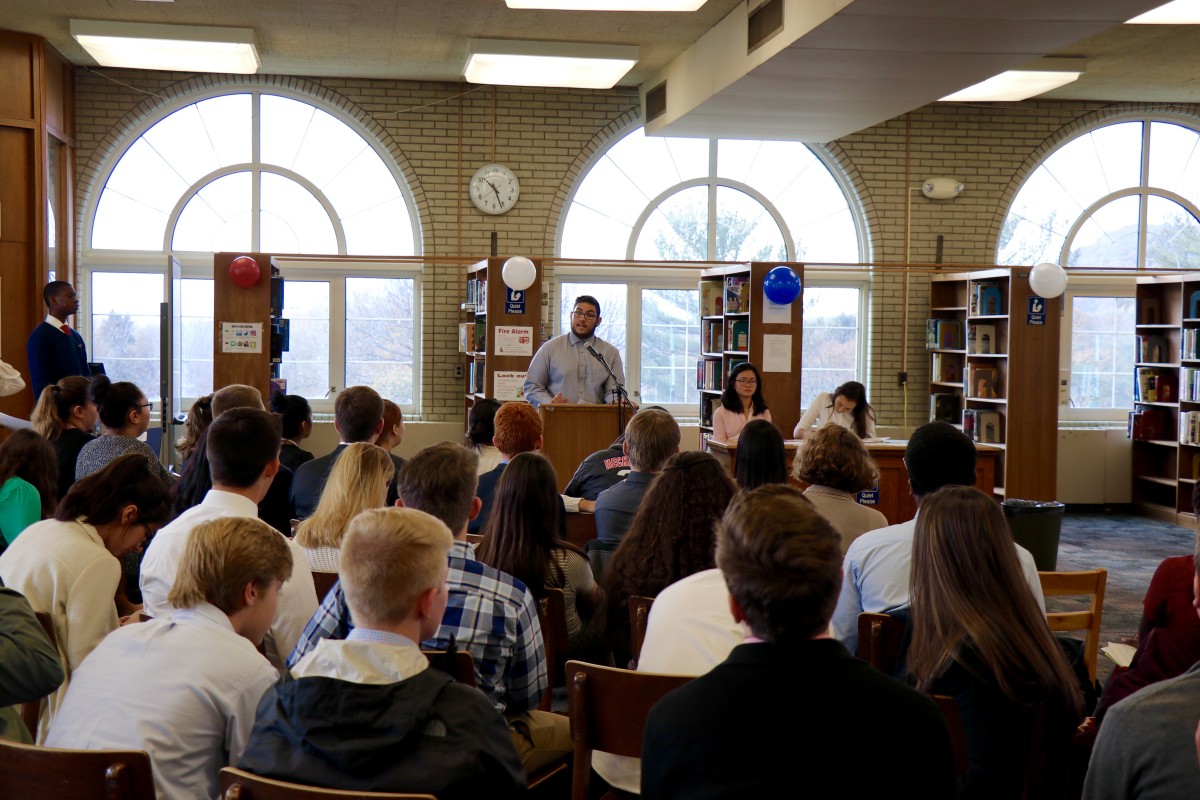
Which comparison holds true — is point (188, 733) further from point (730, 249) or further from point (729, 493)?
point (730, 249)

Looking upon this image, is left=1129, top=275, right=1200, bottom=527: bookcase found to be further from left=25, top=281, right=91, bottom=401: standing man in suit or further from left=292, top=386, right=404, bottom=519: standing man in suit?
left=25, top=281, right=91, bottom=401: standing man in suit

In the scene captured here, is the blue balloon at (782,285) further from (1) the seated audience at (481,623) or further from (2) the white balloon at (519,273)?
(1) the seated audience at (481,623)

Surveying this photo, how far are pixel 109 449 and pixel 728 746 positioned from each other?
356 cm

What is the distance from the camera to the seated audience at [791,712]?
1.44 meters

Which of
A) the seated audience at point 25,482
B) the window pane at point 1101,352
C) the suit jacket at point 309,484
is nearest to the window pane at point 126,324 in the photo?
the suit jacket at point 309,484

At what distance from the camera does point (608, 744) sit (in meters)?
2.34

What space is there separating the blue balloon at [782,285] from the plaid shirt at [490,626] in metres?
6.48

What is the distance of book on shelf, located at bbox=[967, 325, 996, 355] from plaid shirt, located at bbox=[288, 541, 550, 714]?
324 inches

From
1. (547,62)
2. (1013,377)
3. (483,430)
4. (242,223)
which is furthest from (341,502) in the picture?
(242,223)

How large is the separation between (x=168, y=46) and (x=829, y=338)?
6.60 meters

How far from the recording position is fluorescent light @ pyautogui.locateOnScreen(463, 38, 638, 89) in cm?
834

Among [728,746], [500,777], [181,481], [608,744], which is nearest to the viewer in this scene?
[728,746]

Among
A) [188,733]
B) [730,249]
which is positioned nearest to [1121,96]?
[730,249]

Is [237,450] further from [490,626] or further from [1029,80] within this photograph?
[1029,80]
